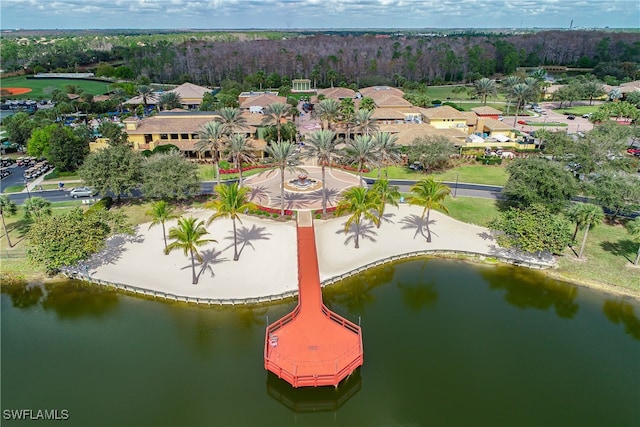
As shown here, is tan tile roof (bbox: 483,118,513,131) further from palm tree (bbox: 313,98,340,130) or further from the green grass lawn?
palm tree (bbox: 313,98,340,130)

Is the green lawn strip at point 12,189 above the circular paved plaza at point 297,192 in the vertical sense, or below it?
below

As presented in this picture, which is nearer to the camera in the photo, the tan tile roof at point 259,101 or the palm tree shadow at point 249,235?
the palm tree shadow at point 249,235

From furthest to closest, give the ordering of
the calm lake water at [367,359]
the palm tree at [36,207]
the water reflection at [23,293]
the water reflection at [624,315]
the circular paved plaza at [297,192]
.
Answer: the circular paved plaza at [297,192] < the palm tree at [36,207] < the water reflection at [23,293] < the water reflection at [624,315] < the calm lake water at [367,359]

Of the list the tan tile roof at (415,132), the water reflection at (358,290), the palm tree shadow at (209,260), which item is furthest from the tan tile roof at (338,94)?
the water reflection at (358,290)

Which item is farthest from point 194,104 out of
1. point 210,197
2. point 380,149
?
point 380,149

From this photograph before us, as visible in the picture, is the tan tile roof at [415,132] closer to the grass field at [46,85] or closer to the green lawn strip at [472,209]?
the green lawn strip at [472,209]

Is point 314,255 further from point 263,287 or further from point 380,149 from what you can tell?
point 380,149

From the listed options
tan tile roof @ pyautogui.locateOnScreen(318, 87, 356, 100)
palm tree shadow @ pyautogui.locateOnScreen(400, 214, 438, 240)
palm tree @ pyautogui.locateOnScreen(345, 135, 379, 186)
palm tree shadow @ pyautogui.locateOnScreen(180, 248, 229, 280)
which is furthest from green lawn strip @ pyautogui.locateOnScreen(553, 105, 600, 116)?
palm tree shadow @ pyautogui.locateOnScreen(180, 248, 229, 280)

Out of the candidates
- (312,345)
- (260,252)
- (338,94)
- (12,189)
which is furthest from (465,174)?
(12,189)
